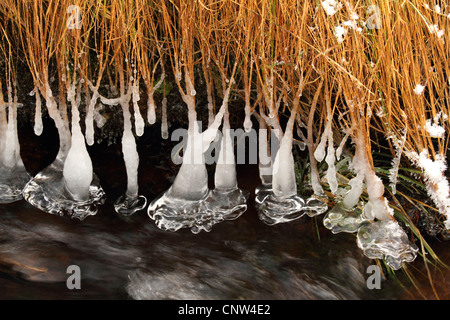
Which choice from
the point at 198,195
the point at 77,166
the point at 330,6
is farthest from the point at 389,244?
the point at 77,166

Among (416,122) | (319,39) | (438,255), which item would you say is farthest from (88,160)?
(438,255)

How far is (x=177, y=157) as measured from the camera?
3.24 metres

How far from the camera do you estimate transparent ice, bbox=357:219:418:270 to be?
253cm

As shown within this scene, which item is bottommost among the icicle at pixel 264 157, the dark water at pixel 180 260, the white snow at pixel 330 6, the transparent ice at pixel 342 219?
the dark water at pixel 180 260

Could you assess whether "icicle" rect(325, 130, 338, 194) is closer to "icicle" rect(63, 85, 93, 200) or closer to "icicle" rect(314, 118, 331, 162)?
"icicle" rect(314, 118, 331, 162)

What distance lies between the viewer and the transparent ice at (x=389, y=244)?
99.4 inches

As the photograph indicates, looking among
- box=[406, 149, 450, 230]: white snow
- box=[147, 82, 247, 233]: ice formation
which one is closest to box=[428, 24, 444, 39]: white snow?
box=[406, 149, 450, 230]: white snow

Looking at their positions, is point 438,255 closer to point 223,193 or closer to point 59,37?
point 223,193

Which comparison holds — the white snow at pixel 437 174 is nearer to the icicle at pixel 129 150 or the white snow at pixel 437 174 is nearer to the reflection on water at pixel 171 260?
the reflection on water at pixel 171 260

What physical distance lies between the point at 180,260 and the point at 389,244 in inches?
45.7

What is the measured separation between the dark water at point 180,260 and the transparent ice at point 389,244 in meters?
0.06

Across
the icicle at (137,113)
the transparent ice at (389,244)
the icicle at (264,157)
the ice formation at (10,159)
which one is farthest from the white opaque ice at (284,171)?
the ice formation at (10,159)

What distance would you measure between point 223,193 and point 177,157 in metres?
0.57

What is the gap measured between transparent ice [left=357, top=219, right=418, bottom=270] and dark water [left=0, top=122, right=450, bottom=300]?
0.20 ft
